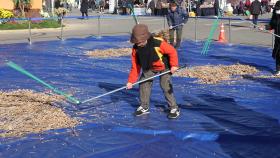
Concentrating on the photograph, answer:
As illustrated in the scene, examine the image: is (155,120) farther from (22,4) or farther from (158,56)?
(22,4)

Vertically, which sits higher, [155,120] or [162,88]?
[162,88]

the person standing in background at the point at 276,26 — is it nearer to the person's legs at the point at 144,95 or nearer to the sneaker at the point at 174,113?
the sneaker at the point at 174,113

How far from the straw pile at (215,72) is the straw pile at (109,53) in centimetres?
337

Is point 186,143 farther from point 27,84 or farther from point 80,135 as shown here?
point 27,84

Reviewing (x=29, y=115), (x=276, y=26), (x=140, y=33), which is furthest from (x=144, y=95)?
(x=276, y=26)

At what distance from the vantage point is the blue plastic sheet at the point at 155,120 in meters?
5.37

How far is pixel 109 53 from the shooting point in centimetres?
1398

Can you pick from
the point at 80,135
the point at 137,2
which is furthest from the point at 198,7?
the point at 80,135

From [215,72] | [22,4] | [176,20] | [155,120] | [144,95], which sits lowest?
[155,120]

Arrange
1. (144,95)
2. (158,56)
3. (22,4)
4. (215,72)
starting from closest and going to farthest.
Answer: (158,56) → (144,95) → (215,72) → (22,4)

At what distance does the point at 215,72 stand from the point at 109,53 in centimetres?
456

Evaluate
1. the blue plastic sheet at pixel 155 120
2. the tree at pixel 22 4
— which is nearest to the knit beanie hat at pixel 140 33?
the blue plastic sheet at pixel 155 120

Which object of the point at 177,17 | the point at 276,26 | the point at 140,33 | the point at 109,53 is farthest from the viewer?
the point at 177,17

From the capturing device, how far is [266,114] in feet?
22.5
